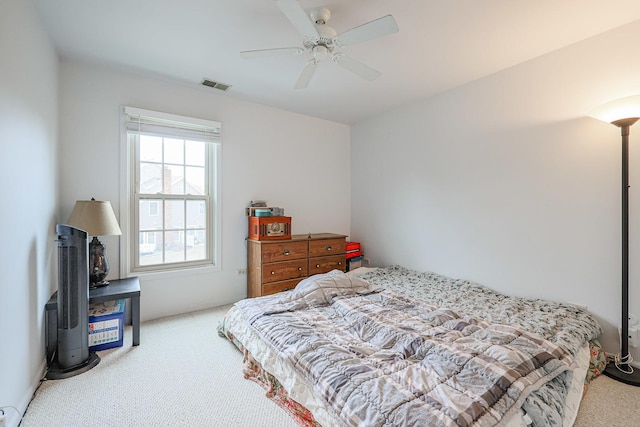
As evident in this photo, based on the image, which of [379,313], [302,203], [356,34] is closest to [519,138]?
[356,34]

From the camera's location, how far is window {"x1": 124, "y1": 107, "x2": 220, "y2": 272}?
301 cm

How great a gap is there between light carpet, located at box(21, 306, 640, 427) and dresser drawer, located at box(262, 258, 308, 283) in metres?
1.01

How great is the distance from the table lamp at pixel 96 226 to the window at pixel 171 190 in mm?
394

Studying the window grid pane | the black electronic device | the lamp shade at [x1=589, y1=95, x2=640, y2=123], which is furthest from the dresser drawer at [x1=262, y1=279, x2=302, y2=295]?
the lamp shade at [x1=589, y1=95, x2=640, y2=123]

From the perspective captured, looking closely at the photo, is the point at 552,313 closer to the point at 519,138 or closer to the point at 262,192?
the point at 519,138

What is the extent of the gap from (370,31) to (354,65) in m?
0.44

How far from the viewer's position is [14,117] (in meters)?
1.58

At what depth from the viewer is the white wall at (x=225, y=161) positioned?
272 cm

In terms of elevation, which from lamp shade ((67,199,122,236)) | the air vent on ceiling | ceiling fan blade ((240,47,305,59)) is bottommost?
lamp shade ((67,199,122,236))

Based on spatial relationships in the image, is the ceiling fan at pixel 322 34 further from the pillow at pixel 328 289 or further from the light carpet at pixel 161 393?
the light carpet at pixel 161 393

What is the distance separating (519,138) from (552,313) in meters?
1.57

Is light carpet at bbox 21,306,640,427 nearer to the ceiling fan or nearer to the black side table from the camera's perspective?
the black side table

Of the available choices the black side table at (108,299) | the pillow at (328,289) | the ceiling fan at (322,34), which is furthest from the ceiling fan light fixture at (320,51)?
the black side table at (108,299)

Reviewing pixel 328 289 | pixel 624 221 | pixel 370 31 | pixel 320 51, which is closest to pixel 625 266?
pixel 624 221
